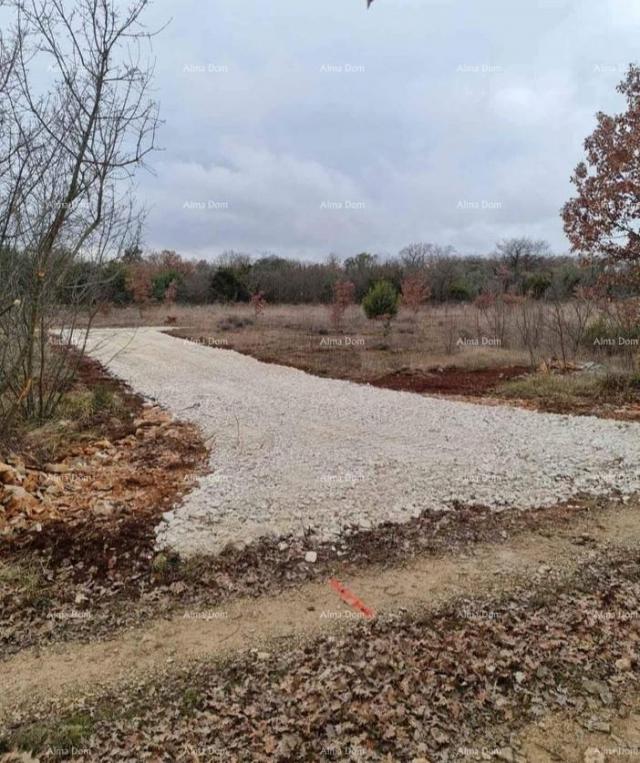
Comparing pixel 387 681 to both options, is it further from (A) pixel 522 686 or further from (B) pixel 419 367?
(B) pixel 419 367

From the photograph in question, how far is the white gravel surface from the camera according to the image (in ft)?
13.5

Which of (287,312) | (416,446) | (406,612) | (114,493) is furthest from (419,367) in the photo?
(287,312)

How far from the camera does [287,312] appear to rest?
92.8 ft

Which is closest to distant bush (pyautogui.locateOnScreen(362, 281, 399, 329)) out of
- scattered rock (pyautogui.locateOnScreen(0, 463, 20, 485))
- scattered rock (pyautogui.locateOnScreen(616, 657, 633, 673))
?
scattered rock (pyautogui.locateOnScreen(0, 463, 20, 485))

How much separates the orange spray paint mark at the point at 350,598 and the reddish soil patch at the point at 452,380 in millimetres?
6980

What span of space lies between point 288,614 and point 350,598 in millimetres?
390

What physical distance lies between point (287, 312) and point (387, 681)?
86.9ft

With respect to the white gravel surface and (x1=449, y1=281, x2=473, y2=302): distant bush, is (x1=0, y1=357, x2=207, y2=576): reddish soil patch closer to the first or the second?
the white gravel surface

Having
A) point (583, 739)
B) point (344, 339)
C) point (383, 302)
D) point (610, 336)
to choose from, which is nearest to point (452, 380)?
point (610, 336)

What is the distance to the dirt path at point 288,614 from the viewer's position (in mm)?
2453

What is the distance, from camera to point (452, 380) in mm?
11000

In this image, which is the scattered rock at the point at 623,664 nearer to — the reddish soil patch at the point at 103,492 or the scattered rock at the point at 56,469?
the reddish soil patch at the point at 103,492

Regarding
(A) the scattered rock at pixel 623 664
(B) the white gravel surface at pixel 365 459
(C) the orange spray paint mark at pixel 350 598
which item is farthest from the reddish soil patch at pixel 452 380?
(A) the scattered rock at pixel 623 664

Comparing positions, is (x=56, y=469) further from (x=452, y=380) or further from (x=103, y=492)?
(x=452, y=380)
